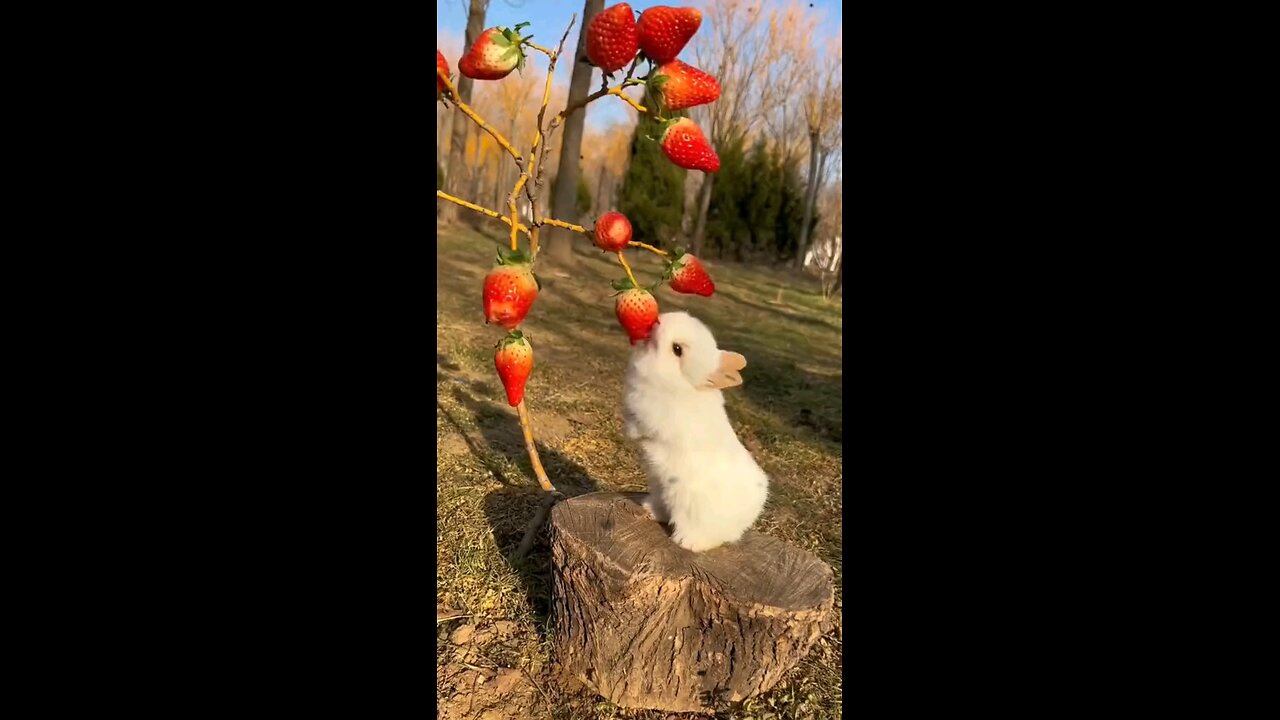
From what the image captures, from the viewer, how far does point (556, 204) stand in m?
6.61

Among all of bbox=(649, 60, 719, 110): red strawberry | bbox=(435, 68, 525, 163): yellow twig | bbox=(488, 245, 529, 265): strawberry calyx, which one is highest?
bbox=(649, 60, 719, 110): red strawberry

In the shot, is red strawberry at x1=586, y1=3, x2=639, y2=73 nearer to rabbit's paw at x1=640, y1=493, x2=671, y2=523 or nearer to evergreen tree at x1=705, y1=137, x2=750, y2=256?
rabbit's paw at x1=640, y1=493, x2=671, y2=523

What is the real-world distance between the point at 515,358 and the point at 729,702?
809mm

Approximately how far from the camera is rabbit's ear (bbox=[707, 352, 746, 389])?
128 cm

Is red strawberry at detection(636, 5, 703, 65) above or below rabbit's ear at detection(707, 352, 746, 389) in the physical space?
above

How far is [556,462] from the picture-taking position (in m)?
2.38

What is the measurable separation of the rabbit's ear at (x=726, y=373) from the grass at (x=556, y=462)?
0.60 metres

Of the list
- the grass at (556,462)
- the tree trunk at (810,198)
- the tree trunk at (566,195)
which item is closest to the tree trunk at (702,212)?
the tree trunk at (810,198)

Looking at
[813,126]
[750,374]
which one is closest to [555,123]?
[750,374]

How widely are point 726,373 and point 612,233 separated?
34cm

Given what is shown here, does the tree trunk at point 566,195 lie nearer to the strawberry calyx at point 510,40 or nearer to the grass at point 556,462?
the grass at point 556,462

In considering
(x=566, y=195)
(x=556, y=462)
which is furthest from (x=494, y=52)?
(x=566, y=195)

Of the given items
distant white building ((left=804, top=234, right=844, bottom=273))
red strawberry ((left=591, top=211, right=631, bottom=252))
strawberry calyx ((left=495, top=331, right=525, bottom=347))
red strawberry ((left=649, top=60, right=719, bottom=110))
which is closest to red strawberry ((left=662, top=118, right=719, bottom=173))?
red strawberry ((left=649, top=60, right=719, bottom=110))

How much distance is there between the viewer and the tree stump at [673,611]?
1.29 m
